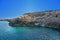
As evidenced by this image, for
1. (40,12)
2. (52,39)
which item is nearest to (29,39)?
(52,39)

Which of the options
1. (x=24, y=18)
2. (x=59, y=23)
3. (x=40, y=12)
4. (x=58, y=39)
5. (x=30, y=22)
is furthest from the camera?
(x=40, y=12)

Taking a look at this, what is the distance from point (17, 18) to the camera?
98.3 ft

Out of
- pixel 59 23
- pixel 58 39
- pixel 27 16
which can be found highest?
pixel 27 16

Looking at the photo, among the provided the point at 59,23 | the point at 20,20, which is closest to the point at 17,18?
the point at 20,20

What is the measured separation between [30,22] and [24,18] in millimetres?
2473

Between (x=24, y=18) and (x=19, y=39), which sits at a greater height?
(x=24, y=18)

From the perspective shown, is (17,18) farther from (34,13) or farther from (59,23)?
(59,23)

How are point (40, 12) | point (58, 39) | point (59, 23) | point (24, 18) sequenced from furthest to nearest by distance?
point (40, 12) < point (24, 18) < point (59, 23) < point (58, 39)

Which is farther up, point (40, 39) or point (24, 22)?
point (24, 22)

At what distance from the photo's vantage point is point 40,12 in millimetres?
32969

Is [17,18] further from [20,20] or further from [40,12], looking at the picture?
[40,12]

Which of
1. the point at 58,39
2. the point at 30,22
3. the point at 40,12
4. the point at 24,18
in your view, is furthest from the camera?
the point at 40,12

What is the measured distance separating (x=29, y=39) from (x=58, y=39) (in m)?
2.25

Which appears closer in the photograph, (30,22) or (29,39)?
(29,39)
